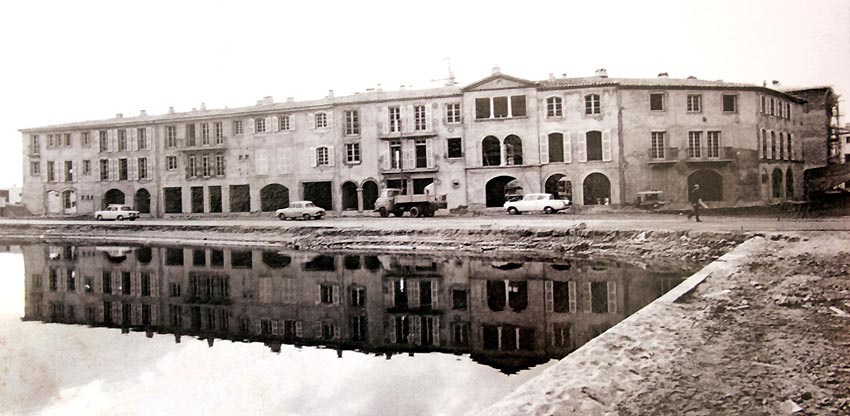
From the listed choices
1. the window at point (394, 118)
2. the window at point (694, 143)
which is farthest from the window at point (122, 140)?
the window at point (694, 143)

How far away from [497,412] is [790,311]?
11.9 feet

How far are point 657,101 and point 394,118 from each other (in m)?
8.18

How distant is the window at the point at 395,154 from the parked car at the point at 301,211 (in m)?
2.91

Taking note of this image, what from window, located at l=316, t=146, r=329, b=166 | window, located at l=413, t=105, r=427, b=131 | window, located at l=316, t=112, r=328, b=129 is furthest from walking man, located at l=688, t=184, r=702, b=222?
window, located at l=316, t=112, r=328, b=129

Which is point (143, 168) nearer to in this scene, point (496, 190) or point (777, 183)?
point (496, 190)

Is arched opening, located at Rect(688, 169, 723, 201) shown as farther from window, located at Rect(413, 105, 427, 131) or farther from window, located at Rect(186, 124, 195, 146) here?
window, located at Rect(186, 124, 195, 146)

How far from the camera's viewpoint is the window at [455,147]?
16.4 meters

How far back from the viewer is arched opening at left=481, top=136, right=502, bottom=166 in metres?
15.5

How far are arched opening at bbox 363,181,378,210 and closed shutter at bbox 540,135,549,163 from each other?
5.57m

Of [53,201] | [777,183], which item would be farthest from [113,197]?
[777,183]

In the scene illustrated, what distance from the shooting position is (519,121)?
14.8 meters

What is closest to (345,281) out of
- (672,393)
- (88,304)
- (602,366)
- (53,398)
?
(88,304)

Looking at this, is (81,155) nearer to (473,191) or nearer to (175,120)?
(175,120)

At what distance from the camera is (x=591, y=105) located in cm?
1286
